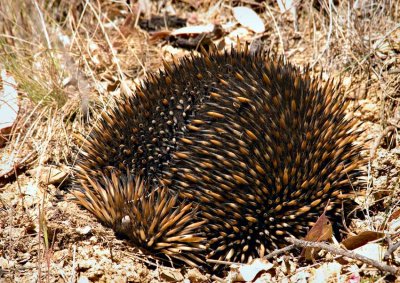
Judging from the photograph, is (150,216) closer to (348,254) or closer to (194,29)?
(348,254)

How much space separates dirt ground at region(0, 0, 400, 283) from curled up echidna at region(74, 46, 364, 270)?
0.64 feet

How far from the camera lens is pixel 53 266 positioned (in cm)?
344

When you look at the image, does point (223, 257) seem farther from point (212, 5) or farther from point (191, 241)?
point (212, 5)

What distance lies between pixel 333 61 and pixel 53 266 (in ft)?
8.92

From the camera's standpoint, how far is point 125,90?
4.74 metres

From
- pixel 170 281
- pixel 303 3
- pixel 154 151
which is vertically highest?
pixel 303 3

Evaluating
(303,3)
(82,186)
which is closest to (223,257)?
(82,186)

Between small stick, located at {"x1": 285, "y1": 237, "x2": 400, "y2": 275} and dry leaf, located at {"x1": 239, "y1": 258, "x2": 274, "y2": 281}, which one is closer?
small stick, located at {"x1": 285, "y1": 237, "x2": 400, "y2": 275}

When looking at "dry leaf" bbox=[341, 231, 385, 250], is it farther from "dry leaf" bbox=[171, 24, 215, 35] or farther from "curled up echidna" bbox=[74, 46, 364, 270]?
"dry leaf" bbox=[171, 24, 215, 35]

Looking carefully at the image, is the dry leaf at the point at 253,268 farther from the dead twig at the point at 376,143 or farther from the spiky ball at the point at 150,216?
the dead twig at the point at 376,143

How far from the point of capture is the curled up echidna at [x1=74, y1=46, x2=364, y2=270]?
339 cm

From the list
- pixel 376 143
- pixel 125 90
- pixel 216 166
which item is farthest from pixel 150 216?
pixel 376 143

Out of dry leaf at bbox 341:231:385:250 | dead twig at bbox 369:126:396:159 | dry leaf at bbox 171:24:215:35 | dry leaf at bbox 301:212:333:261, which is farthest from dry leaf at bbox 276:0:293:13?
dry leaf at bbox 341:231:385:250

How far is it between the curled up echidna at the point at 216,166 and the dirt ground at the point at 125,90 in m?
0.19
